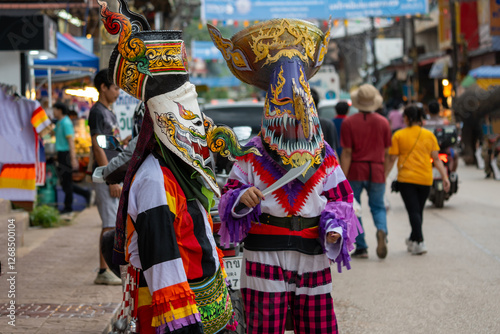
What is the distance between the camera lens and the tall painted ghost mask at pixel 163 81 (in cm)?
315

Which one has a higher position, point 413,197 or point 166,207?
point 166,207

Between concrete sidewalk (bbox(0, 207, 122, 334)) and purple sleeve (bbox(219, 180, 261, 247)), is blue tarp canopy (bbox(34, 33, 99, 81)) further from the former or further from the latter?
purple sleeve (bbox(219, 180, 261, 247))

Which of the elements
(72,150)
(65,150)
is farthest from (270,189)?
(65,150)

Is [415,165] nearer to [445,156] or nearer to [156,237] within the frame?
[445,156]

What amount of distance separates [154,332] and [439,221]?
9.11 metres

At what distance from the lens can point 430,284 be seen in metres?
7.23

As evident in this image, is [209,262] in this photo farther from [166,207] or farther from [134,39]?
[134,39]

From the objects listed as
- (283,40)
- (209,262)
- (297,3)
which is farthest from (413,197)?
(297,3)

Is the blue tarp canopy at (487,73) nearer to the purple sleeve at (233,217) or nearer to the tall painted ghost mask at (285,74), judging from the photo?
the tall painted ghost mask at (285,74)

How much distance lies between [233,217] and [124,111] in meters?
4.21

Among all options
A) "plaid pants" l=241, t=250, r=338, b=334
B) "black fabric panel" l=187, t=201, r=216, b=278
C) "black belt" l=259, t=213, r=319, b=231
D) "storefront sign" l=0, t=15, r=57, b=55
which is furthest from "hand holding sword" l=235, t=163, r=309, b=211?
"storefront sign" l=0, t=15, r=57, b=55

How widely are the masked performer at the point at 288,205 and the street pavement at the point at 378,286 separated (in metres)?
1.90

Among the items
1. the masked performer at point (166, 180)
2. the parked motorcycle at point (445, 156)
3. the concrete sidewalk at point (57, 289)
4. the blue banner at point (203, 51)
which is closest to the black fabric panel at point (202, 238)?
the masked performer at point (166, 180)

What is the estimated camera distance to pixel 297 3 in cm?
2233
